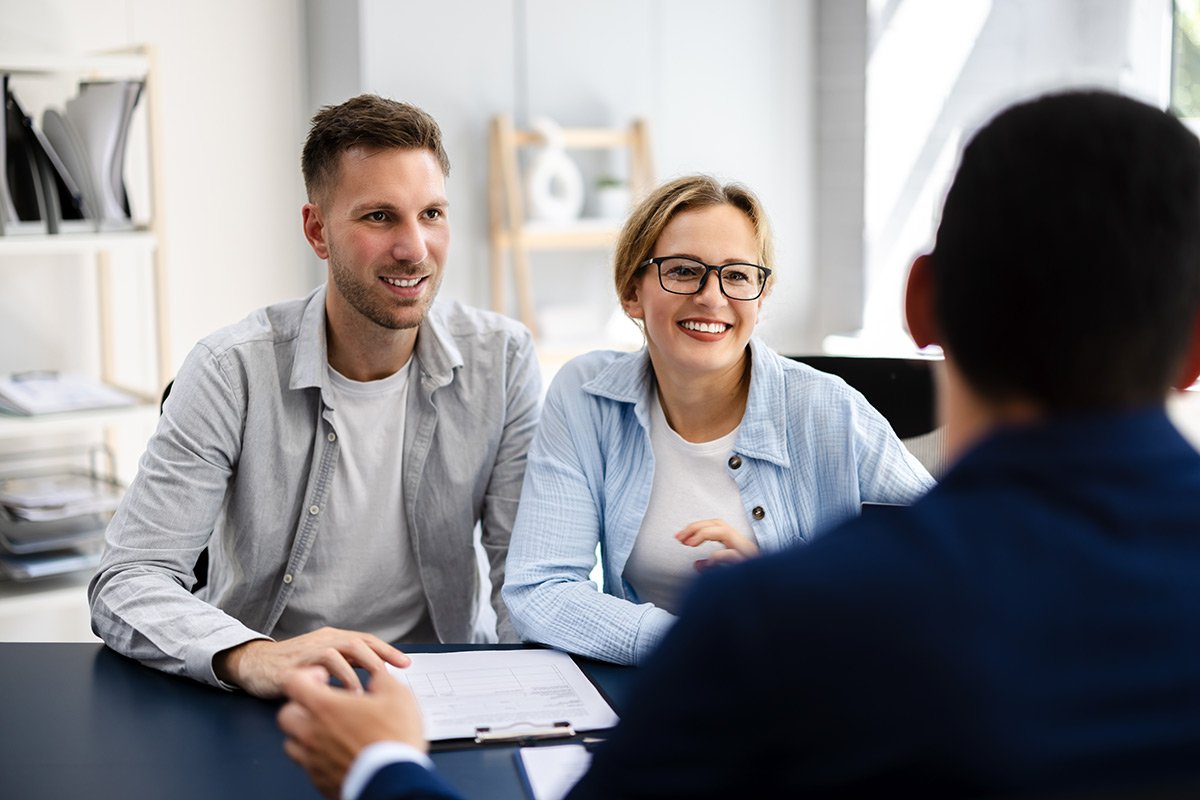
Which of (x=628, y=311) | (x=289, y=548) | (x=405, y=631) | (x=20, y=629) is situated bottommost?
(x=20, y=629)

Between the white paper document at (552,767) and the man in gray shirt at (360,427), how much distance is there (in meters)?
0.66

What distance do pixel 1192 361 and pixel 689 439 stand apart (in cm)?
109

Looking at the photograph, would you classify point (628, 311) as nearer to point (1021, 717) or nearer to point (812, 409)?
point (812, 409)

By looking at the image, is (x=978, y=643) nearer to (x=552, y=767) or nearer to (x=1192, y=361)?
(x=1192, y=361)

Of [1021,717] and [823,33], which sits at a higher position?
[823,33]

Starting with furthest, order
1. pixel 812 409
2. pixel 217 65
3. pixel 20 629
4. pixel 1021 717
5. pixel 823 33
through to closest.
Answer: pixel 823 33 < pixel 217 65 < pixel 20 629 < pixel 812 409 < pixel 1021 717

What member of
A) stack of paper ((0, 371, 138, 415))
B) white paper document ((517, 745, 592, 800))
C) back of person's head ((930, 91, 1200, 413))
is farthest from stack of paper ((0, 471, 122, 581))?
back of person's head ((930, 91, 1200, 413))

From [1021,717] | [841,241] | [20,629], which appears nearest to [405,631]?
[1021,717]

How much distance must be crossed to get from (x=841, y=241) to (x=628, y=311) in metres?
2.84

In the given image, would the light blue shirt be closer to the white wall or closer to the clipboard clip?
the clipboard clip

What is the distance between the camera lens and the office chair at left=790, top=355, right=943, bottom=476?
6.84ft

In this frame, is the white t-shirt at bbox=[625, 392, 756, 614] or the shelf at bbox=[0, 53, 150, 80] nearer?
the white t-shirt at bbox=[625, 392, 756, 614]

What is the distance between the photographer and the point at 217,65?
3498 mm

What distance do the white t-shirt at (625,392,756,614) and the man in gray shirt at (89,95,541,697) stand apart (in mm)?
277
